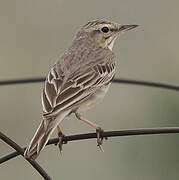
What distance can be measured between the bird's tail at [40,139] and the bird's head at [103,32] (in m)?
2.30

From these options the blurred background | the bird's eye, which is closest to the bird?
the bird's eye

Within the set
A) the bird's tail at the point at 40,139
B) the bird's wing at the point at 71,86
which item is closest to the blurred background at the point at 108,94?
the bird's wing at the point at 71,86

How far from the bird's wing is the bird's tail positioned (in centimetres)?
13

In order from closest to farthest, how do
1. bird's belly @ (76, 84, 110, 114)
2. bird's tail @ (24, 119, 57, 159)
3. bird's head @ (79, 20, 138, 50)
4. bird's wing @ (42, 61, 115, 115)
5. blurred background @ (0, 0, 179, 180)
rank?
bird's tail @ (24, 119, 57, 159), bird's wing @ (42, 61, 115, 115), bird's belly @ (76, 84, 110, 114), bird's head @ (79, 20, 138, 50), blurred background @ (0, 0, 179, 180)

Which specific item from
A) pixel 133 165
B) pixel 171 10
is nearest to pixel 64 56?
pixel 133 165

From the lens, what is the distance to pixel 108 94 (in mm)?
15234

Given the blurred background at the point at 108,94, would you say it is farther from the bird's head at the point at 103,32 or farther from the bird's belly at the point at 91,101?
the bird's belly at the point at 91,101

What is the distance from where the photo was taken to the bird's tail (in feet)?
24.7

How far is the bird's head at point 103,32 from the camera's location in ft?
33.2

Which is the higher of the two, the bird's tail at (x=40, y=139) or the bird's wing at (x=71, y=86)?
the bird's wing at (x=71, y=86)

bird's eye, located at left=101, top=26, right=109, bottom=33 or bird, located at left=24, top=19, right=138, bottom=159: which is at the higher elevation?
bird's eye, located at left=101, top=26, right=109, bottom=33

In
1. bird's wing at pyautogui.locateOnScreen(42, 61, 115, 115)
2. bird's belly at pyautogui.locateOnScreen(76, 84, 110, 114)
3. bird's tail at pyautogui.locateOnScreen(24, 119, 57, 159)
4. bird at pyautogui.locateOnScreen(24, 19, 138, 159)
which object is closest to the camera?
bird's tail at pyautogui.locateOnScreen(24, 119, 57, 159)

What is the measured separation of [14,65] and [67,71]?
7.24m

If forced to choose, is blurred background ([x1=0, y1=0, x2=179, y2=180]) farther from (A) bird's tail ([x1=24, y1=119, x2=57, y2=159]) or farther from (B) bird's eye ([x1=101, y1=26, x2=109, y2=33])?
(A) bird's tail ([x1=24, y1=119, x2=57, y2=159])
